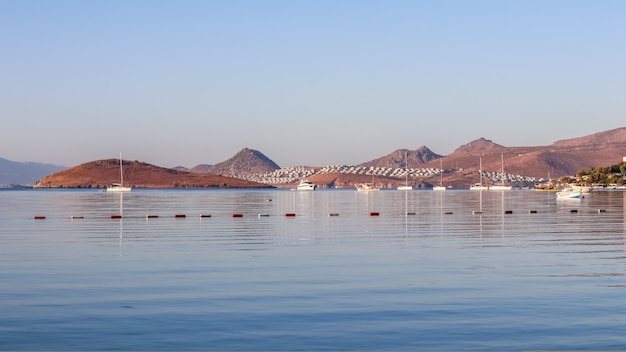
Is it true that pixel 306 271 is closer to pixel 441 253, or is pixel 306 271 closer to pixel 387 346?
pixel 441 253

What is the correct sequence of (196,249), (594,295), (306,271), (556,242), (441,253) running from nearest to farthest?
(594,295), (306,271), (441,253), (196,249), (556,242)

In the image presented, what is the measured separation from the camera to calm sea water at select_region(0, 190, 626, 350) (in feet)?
60.3

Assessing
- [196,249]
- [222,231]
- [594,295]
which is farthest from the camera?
[222,231]

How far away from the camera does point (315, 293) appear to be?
24906 mm

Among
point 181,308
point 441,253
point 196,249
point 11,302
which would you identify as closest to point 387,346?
point 181,308

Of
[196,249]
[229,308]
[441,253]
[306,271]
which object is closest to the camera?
[229,308]

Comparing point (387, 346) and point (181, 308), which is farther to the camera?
point (181, 308)

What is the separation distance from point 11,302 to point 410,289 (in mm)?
11118

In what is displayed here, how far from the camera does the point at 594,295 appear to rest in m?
24.2

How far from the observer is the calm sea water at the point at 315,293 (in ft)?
60.3

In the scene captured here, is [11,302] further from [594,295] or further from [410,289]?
[594,295]

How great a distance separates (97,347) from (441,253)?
2241cm

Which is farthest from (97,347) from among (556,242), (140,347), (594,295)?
(556,242)

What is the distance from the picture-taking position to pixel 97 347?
1755 centimetres
